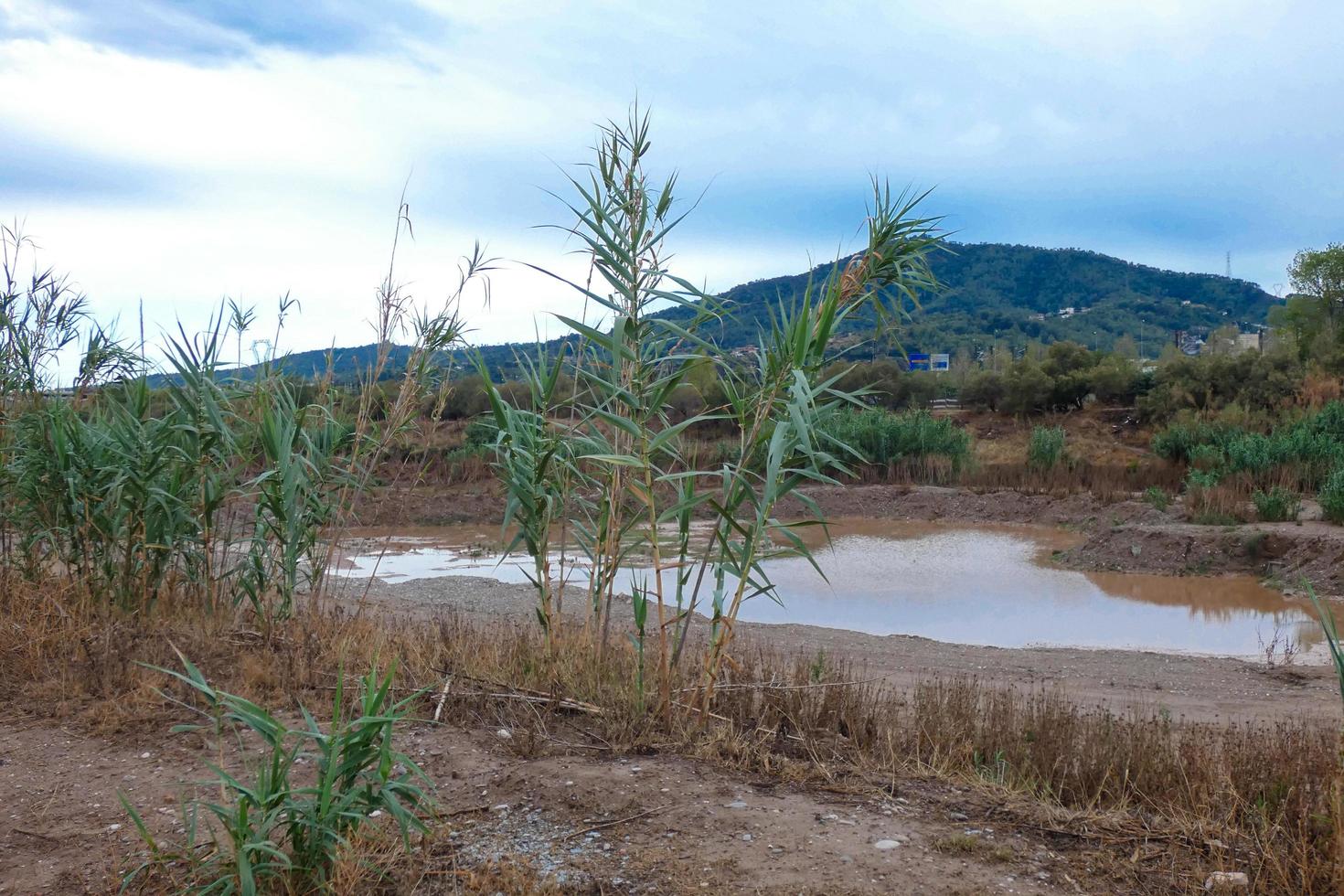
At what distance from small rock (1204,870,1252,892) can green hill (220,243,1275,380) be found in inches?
2369

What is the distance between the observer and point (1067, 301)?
8631cm

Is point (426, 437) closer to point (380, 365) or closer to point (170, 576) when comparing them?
point (380, 365)

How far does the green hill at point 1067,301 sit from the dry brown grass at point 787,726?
58222 millimetres

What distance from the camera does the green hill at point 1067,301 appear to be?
70500 millimetres

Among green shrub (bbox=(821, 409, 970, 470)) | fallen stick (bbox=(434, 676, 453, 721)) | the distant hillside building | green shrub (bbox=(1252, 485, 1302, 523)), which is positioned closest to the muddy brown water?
green shrub (bbox=(1252, 485, 1302, 523))

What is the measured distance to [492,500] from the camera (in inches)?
1034

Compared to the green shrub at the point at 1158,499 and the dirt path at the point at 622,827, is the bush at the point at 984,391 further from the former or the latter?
the dirt path at the point at 622,827

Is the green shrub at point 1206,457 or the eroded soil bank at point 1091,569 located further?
the green shrub at point 1206,457

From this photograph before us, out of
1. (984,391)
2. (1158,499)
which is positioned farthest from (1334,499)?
(984,391)

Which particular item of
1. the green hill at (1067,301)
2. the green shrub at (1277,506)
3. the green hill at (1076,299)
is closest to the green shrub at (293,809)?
the green shrub at (1277,506)

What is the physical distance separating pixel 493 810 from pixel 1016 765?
2397 millimetres

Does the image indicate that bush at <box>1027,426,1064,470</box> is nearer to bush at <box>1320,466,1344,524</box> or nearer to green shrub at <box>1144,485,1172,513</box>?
green shrub at <box>1144,485,1172,513</box>

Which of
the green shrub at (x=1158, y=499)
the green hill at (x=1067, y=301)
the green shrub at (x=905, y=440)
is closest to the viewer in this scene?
the green shrub at (x=1158, y=499)

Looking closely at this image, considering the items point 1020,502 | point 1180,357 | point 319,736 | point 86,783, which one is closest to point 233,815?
point 319,736
